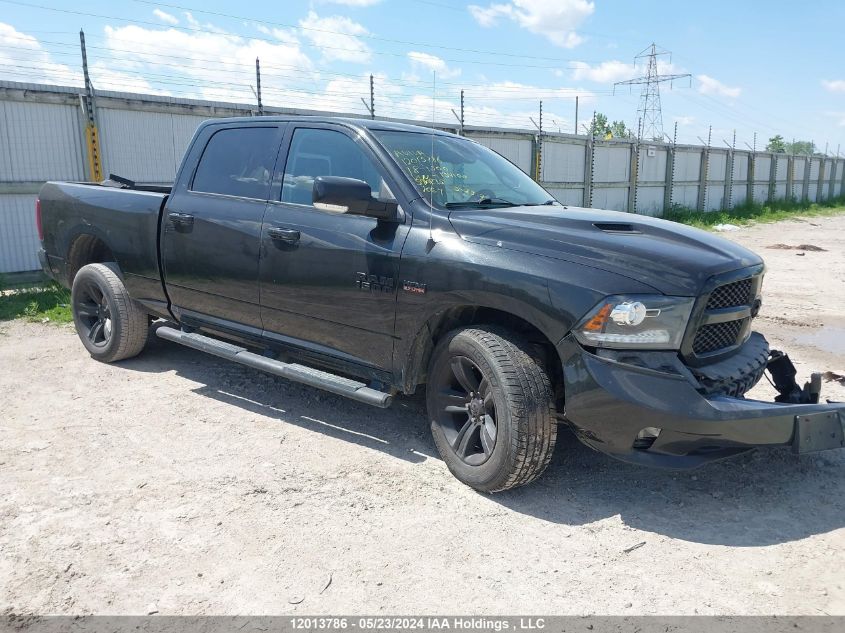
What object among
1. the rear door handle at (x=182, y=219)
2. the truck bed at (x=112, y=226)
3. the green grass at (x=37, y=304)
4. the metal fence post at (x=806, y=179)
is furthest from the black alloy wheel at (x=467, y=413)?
the metal fence post at (x=806, y=179)

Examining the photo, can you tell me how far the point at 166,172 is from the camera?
10539 millimetres

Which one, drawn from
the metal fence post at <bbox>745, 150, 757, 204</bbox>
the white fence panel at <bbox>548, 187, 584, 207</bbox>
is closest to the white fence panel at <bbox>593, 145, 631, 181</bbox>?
the white fence panel at <bbox>548, 187, 584, 207</bbox>

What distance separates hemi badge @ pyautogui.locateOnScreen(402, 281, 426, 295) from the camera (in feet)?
12.4

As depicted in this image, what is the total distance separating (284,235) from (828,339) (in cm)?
582

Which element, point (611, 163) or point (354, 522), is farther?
point (611, 163)

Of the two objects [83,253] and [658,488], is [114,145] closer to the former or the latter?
[83,253]

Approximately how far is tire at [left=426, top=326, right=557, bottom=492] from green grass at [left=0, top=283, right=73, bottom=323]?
218 inches

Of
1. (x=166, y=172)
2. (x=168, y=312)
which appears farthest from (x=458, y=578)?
(x=166, y=172)

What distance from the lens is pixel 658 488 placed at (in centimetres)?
384

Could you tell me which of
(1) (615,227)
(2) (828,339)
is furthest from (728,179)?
(1) (615,227)

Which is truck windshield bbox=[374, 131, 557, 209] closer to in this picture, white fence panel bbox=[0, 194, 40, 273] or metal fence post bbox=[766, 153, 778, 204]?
white fence panel bbox=[0, 194, 40, 273]

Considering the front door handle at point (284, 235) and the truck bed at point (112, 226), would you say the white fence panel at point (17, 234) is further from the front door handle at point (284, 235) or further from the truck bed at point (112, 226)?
the front door handle at point (284, 235)

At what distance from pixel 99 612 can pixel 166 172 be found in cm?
884

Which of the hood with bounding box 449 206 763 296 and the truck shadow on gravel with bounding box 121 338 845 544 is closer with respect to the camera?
the hood with bounding box 449 206 763 296
